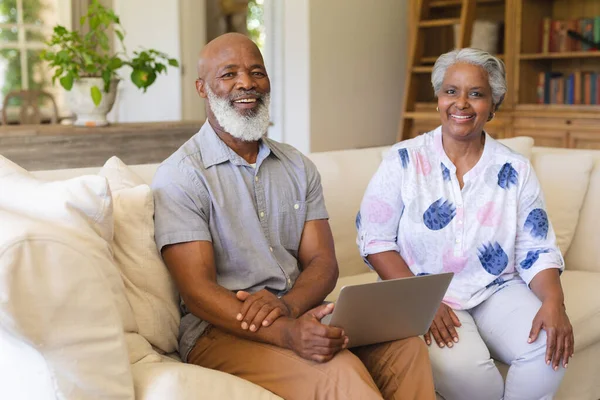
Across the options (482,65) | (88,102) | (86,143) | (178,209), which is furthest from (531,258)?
(88,102)

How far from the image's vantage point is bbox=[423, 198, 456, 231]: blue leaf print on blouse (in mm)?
2105

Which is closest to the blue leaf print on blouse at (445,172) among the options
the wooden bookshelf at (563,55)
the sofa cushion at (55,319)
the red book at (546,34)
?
Result: the sofa cushion at (55,319)

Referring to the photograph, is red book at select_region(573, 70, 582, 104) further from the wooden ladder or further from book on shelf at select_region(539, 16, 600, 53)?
the wooden ladder

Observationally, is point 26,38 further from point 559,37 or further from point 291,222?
point 291,222

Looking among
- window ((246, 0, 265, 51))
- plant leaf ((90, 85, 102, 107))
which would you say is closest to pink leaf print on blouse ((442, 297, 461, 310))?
plant leaf ((90, 85, 102, 107))

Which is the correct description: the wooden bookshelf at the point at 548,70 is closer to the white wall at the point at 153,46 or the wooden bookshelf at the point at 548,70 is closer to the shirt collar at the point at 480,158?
the white wall at the point at 153,46

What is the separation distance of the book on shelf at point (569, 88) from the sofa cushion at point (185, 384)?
4.28 m

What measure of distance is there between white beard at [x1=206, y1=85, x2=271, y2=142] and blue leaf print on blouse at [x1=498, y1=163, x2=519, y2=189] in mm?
671

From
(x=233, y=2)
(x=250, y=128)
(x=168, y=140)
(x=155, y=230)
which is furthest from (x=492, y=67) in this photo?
(x=233, y=2)

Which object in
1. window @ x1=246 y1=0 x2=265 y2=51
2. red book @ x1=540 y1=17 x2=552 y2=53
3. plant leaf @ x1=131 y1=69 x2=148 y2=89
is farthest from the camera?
window @ x1=246 y1=0 x2=265 y2=51

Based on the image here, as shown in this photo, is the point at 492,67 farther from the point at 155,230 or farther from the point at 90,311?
the point at 90,311

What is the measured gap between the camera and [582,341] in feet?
7.61

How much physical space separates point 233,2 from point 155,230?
5.61 meters

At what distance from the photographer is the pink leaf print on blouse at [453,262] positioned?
2100 millimetres
